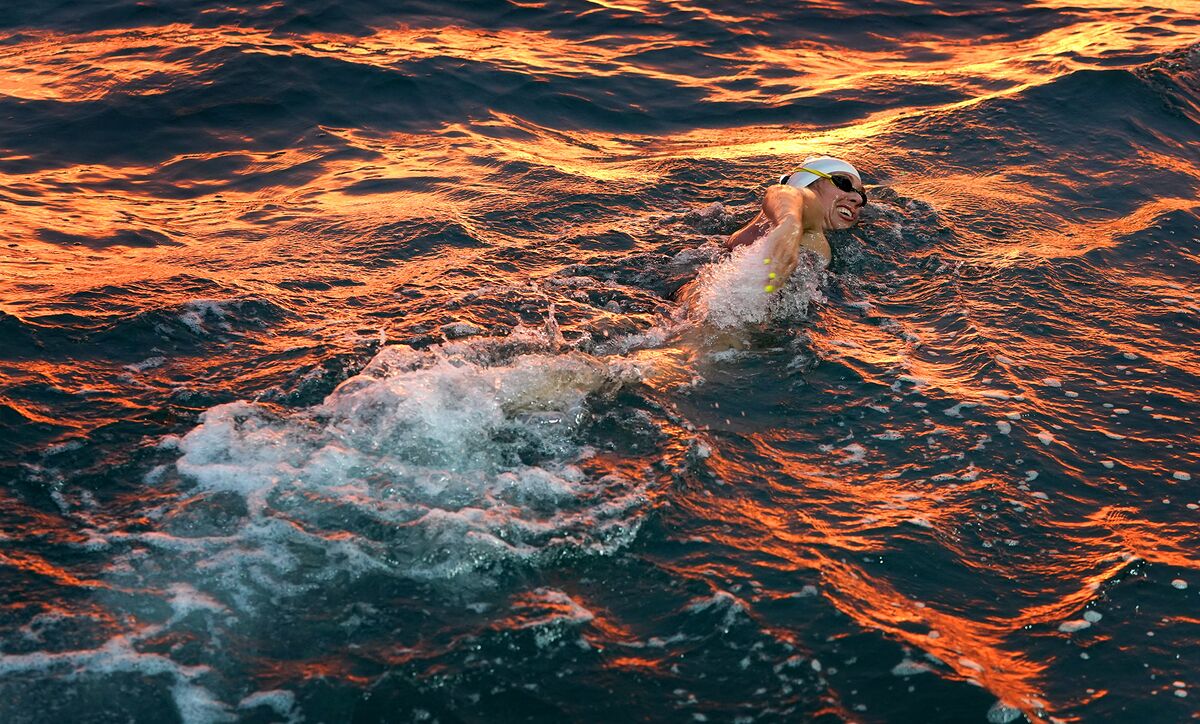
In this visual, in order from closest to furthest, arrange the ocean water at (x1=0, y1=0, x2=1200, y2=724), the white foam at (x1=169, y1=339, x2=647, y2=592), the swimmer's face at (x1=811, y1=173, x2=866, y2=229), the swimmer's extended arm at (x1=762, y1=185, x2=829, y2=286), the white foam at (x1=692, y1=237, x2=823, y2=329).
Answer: the ocean water at (x1=0, y1=0, x2=1200, y2=724)
the white foam at (x1=169, y1=339, x2=647, y2=592)
the white foam at (x1=692, y1=237, x2=823, y2=329)
the swimmer's extended arm at (x1=762, y1=185, x2=829, y2=286)
the swimmer's face at (x1=811, y1=173, x2=866, y2=229)

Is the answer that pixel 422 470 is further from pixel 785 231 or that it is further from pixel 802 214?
pixel 802 214

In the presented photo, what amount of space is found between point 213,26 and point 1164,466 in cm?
1162

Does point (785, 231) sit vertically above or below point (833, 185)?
below

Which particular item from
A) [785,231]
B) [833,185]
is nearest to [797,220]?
[785,231]

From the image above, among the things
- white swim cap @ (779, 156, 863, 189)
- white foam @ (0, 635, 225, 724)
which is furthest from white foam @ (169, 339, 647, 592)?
white swim cap @ (779, 156, 863, 189)

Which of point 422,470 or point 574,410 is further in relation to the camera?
point 574,410

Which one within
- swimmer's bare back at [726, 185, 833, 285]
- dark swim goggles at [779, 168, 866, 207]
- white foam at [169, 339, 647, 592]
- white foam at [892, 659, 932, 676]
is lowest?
white foam at [892, 659, 932, 676]

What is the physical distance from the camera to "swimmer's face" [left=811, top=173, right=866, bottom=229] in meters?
7.52

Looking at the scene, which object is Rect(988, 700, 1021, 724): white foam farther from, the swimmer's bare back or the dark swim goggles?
the dark swim goggles

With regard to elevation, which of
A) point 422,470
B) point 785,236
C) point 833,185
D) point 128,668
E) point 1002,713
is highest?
point 833,185

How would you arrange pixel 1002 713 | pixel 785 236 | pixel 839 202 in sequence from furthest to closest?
pixel 839 202 < pixel 785 236 < pixel 1002 713

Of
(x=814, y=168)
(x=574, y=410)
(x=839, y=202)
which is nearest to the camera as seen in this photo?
(x=574, y=410)

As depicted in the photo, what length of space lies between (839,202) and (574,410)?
3315mm

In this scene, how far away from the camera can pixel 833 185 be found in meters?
7.54
